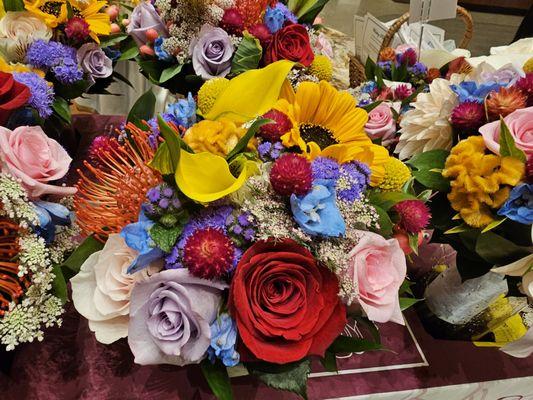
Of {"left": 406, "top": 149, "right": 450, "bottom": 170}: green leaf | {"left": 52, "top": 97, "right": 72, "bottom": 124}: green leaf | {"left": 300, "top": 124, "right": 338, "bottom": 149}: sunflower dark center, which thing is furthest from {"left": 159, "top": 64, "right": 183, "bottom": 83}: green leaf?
{"left": 406, "top": 149, "right": 450, "bottom": 170}: green leaf

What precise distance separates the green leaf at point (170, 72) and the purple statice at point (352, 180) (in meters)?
0.58

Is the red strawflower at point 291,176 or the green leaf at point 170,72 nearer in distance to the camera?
the red strawflower at point 291,176

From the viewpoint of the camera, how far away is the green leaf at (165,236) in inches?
20.7

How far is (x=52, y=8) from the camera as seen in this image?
935mm

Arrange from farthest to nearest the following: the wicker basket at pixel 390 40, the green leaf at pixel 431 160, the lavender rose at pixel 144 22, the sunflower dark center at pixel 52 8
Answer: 1. the wicker basket at pixel 390 40
2. the lavender rose at pixel 144 22
3. the sunflower dark center at pixel 52 8
4. the green leaf at pixel 431 160

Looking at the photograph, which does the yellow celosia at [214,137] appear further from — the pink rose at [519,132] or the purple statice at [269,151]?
the pink rose at [519,132]

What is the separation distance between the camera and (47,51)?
890 mm

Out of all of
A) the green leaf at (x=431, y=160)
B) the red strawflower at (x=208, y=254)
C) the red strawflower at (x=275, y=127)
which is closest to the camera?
the red strawflower at (x=208, y=254)

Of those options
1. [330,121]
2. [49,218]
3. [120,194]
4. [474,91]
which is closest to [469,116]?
[474,91]

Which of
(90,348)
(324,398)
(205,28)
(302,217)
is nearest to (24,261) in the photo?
(90,348)

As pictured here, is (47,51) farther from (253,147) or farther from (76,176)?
(253,147)

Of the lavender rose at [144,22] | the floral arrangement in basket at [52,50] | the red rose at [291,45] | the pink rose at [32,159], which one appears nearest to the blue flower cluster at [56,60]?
the floral arrangement in basket at [52,50]

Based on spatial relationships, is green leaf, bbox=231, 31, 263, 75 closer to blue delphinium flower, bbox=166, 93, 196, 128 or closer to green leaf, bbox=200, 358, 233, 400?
blue delphinium flower, bbox=166, 93, 196, 128

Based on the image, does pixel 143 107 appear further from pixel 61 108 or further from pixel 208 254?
pixel 208 254
